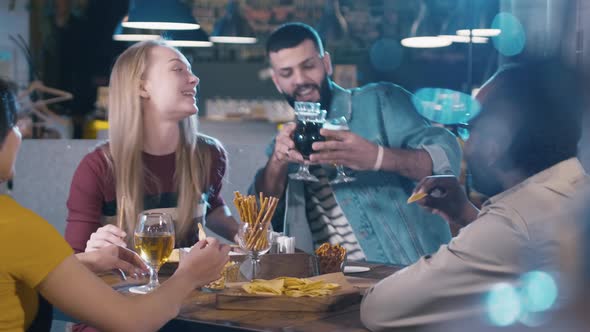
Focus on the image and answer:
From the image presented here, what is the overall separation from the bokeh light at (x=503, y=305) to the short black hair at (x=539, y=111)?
24 centimetres

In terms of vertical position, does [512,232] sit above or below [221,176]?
above

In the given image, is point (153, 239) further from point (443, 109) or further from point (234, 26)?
point (234, 26)

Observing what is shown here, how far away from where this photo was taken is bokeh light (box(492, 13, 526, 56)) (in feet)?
11.3

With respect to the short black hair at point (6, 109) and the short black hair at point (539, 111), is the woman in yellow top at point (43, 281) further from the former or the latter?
the short black hair at point (539, 111)

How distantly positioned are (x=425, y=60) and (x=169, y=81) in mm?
6642

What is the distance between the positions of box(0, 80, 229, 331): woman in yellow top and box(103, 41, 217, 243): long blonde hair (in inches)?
44.3

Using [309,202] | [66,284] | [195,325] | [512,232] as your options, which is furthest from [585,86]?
[309,202]

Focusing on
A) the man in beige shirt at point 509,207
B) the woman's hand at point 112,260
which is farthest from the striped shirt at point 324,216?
the man in beige shirt at point 509,207

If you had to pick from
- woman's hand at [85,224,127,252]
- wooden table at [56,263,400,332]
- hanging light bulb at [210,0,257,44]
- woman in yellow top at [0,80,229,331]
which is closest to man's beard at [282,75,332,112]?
woman's hand at [85,224,127,252]

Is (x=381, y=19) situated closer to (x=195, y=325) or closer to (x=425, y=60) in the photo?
(x=425, y=60)

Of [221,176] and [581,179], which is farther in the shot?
[221,176]

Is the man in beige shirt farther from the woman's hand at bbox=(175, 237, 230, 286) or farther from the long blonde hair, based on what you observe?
the long blonde hair

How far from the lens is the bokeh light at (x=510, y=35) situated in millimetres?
3429

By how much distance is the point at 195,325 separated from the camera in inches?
70.6
